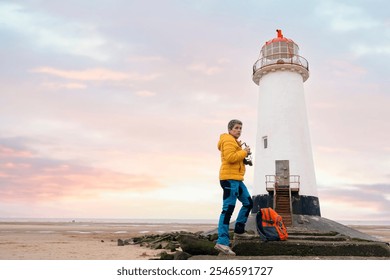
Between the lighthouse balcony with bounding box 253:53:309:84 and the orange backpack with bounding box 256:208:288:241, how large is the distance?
554 inches

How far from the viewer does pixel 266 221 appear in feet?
22.8

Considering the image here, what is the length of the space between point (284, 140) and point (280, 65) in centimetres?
407

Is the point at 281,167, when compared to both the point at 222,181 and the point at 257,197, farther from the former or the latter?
the point at 222,181

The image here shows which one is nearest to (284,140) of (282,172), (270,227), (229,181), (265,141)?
(265,141)

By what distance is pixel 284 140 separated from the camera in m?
18.9

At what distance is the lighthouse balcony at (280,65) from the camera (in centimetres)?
1972

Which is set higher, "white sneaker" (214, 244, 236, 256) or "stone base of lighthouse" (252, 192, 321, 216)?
"stone base of lighthouse" (252, 192, 321, 216)

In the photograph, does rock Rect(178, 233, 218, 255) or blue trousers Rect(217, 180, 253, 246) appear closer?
blue trousers Rect(217, 180, 253, 246)

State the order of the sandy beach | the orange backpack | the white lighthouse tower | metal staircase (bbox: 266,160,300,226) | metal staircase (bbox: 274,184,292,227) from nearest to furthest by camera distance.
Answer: the orange backpack, the sandy beach, metal staircase (bbox: 274,184,292,227), metal staircase (bbox: 266,160,300,226), the white lighthouse tower

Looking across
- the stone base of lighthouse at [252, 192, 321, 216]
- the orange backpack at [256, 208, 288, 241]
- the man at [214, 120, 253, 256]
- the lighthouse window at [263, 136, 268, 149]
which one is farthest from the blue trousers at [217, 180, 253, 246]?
the lighthouse window at [263, 136, 268, 149]

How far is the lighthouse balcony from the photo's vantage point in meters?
19.7

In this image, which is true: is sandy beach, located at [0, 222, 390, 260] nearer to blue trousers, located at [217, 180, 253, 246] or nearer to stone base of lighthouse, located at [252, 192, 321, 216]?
blue trousers, located at [217, 180, 253, 246]
